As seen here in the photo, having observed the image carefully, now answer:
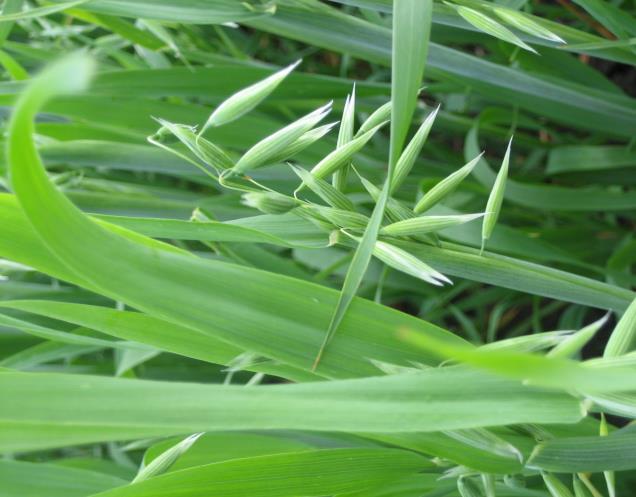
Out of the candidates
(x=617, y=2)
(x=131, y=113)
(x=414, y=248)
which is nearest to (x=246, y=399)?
(x=414, y=248)

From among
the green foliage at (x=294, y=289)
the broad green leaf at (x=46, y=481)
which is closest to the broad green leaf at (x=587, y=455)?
the green foliage at (x=294, y=289)

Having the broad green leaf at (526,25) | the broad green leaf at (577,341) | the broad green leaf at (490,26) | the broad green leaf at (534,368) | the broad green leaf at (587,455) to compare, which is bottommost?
the broad green leaf at (534,368)

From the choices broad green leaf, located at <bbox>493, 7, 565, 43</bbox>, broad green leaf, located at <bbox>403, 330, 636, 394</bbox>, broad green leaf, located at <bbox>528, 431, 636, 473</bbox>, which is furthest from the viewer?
broad green leaf, located at <bbox>493, 7, 565, 43</bbox>

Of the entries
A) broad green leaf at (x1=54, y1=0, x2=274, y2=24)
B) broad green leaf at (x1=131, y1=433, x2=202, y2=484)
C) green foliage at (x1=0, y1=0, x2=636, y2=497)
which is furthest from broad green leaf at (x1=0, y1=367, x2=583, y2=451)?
broad green leaf at (x1=54, y1=0, x2=274, y2=24)

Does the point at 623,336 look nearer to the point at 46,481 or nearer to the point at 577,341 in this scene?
the point at 577,341

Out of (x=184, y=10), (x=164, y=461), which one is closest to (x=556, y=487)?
(x=164, y=461)

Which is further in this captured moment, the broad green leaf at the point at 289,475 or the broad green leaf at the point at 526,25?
the broad green leaf at the point at 526,25

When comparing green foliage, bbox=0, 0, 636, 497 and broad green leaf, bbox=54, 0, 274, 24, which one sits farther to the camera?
broad green leaf, bbox=54, 0, 274, 24

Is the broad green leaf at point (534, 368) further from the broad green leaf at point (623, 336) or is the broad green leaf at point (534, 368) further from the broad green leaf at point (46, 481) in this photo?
the broad green leaf at point (46, 481)

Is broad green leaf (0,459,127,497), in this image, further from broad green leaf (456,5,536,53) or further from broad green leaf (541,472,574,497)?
broad green leaf (456,5,536,53)

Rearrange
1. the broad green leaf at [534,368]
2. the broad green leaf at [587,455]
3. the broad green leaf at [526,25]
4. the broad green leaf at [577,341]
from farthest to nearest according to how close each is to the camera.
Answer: the broad green leaf at [526,25] < the broad green leaf at [587,455] < the broad green leaf at [577,341] < the broad green leaf at [534,368]

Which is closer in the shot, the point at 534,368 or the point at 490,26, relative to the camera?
the point at 534,368
